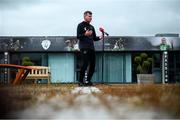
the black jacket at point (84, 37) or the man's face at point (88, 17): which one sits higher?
the man's face at point (88, 17)

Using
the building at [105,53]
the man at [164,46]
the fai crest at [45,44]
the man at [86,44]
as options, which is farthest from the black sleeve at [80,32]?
the man at [164,46]

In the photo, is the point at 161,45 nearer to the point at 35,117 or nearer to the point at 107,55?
the point at 107,55

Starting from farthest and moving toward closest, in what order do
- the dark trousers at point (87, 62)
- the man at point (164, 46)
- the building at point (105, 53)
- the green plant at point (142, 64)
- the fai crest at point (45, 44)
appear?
the man at point (164, 46) < the fai crest at point (45, 44) < the building at point (105, 53) < the green plant at point (142, 64) < the dark trousers at point (87, 62)

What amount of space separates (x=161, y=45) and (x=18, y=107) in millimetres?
22004

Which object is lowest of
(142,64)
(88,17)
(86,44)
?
(142,64)

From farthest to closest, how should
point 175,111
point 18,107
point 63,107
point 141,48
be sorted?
point 141,48 → point 63,107 → point 18,107 → point 175,111

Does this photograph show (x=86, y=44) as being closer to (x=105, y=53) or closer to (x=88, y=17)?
(x=88, y=17)

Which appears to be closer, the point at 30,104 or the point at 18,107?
the point at 18,107

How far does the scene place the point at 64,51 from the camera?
2391cm

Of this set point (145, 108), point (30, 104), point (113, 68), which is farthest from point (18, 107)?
point (113, 68)

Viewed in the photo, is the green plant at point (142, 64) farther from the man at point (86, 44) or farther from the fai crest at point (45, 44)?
the man at point (86, 44)

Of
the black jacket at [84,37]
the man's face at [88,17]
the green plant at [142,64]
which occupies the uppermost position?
the man's face at [88,17]

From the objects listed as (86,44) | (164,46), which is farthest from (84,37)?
(164,46)

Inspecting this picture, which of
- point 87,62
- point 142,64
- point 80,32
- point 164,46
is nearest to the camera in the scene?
point 80,32
